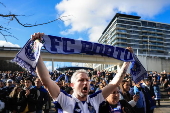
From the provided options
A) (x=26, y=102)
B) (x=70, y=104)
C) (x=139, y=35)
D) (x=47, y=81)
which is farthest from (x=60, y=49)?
(x=139, y=35)

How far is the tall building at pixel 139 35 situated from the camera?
99188mm

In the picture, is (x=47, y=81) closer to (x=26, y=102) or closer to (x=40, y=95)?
(x=26, y=102)

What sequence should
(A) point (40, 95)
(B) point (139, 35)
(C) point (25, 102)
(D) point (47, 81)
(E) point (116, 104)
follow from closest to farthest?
1. (D) point (47, 81)
2. (E) point (116, 104)
3. (C) point (25, 102)
4. (A) point (40, 95)
5. (B) point (139, 35)

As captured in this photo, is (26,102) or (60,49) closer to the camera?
(60,49)

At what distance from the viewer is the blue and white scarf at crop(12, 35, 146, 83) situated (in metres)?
3.07

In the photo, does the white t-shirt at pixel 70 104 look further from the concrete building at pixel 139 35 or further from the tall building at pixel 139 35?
the tall building at pixel 139 35

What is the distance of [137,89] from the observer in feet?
19.6

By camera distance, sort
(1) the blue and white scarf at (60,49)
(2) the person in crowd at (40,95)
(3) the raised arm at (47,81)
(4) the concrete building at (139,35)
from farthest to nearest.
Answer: (4) the concrete building at (139,35) → (2) the person in crowd at (40,95) → (1) the blue and white scarf at (60,49) → (3) the raised arm at (47,81)

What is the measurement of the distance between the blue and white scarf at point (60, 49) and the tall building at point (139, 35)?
311ft

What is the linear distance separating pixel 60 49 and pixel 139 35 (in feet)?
350

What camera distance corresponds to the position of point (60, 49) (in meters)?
3.33

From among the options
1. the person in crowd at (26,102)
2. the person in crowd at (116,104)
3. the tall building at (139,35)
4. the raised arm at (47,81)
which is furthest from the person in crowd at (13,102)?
the tall building at (139,35)

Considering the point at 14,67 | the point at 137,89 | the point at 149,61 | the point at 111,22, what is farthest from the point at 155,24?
the point at 137,89

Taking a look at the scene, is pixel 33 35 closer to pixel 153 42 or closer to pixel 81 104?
pixel 81 104
